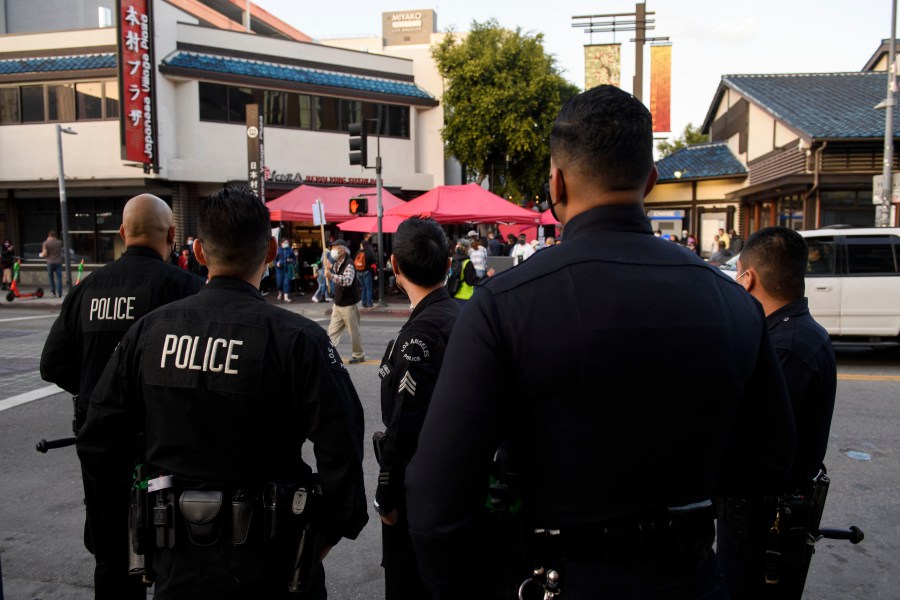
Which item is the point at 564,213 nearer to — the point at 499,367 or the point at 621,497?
the point at 499,367

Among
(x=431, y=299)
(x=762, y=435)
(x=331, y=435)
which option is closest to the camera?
(x=762, y=435)

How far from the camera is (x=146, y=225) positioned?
341cm

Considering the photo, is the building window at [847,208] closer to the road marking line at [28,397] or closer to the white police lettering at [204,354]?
the road marking line at [28,397]

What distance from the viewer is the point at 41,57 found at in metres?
22.7

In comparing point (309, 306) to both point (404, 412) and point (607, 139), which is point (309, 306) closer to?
point (404, 412)

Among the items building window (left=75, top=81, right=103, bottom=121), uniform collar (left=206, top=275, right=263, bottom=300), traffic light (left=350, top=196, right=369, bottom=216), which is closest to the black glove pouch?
uniform collar (left=206, top=275, right=263, bottom=300)

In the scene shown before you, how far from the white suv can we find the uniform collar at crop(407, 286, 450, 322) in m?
8.30

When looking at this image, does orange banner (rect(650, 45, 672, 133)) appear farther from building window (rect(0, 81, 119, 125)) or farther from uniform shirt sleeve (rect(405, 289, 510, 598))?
uniform shirt sleeve (rect(405, 289, 510, 598))

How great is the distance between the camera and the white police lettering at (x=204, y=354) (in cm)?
216

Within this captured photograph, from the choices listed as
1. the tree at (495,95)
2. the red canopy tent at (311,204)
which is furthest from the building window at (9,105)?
the tree at (495,95)

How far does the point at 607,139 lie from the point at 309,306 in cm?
1707

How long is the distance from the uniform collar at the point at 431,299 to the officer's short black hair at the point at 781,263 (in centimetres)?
135

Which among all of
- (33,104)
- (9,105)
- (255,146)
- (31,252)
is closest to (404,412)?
(255,146)

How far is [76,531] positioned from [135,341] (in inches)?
115
